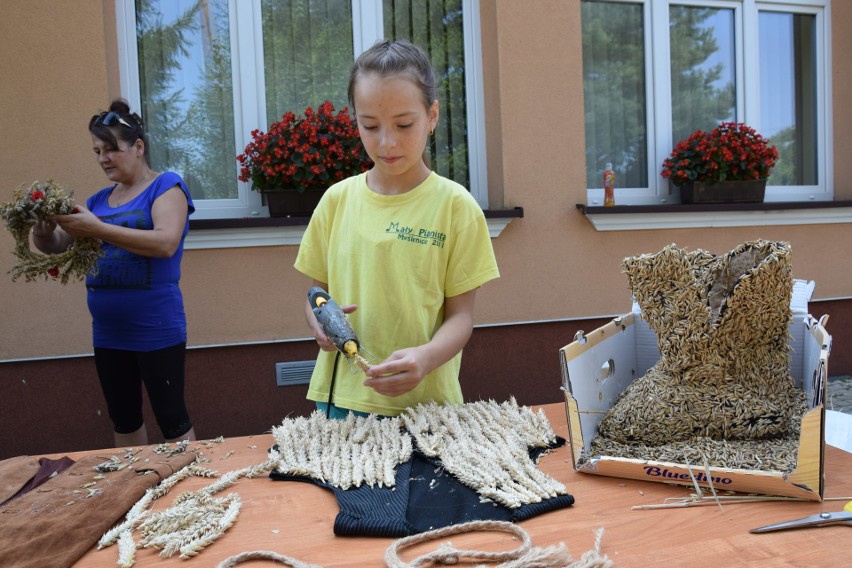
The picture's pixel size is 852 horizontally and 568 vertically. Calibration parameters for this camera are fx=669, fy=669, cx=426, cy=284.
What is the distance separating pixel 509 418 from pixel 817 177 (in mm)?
5303

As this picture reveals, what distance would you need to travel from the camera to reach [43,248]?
291 cm

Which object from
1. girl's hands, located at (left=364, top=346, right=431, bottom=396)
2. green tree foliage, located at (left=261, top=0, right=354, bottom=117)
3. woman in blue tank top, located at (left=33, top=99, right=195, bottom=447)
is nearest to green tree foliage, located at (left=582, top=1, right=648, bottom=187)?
green tree foliage, located at (left=261, top=0, right=354, bottom=117)

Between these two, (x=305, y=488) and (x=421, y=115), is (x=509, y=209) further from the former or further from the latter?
(x=305, y=488)

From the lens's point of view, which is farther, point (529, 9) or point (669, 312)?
point (529, 9)

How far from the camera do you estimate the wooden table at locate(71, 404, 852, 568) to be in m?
1.07

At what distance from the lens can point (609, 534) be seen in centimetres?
115

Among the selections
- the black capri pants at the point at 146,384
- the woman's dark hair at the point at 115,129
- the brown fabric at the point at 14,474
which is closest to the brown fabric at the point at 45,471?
the brown fabric at the point at 14,474

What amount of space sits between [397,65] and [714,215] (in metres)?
3.97

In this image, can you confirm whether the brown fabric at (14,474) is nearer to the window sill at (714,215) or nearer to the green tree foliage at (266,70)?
the green tree foliage at (266,70)

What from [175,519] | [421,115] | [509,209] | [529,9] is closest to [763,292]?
[421,115]

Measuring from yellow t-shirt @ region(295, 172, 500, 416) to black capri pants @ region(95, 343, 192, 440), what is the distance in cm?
130

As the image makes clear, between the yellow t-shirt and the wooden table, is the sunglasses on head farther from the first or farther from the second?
the wooden table

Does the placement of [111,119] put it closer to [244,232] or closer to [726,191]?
[244,232]

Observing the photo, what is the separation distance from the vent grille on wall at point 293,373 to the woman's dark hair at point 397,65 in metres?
2.71
